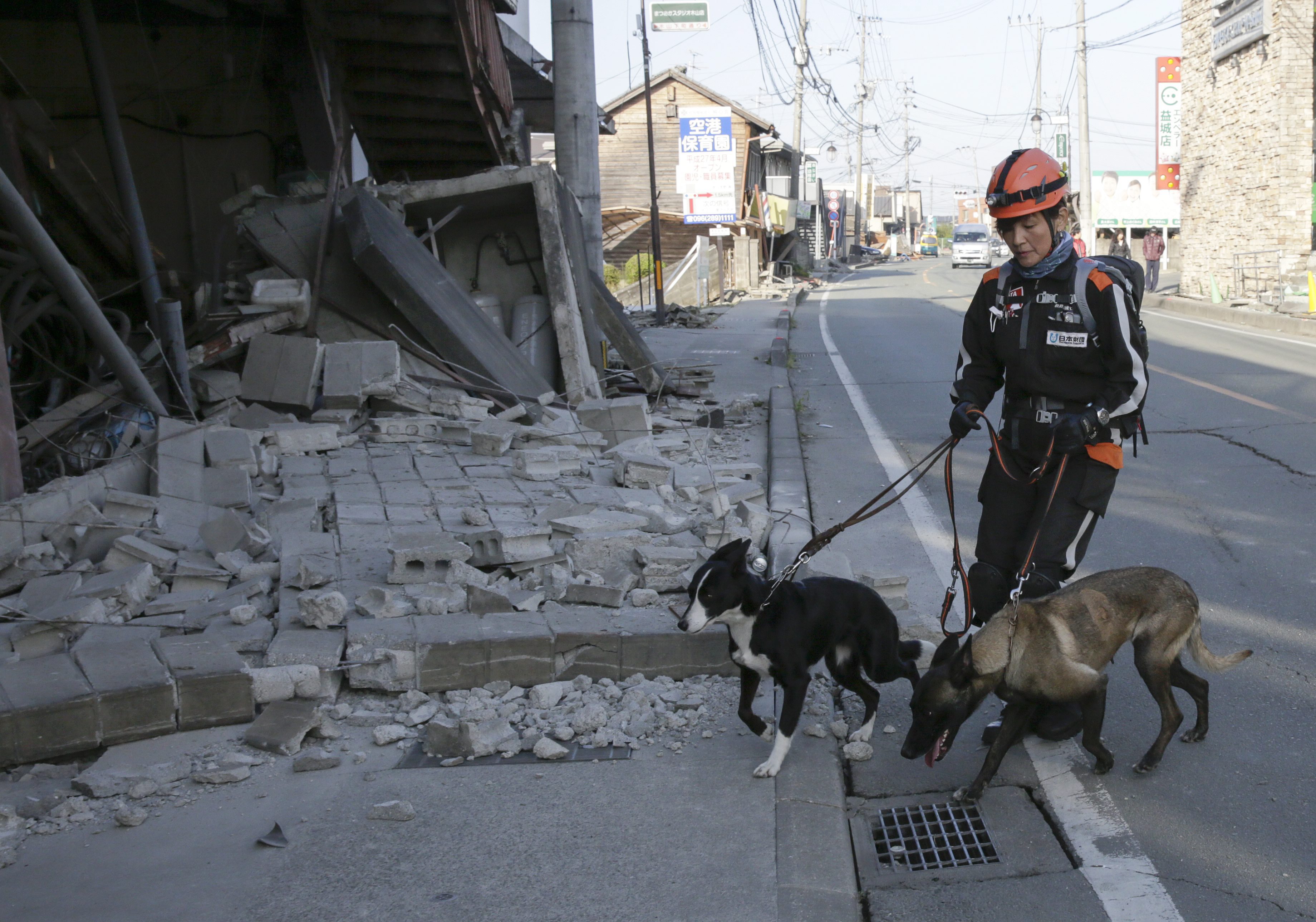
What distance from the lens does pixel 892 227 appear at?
425 ft

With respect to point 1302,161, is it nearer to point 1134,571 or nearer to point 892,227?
point 1134,571

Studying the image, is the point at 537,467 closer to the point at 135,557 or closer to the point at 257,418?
the point at 257,418

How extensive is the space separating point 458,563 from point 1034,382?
285 centimetres

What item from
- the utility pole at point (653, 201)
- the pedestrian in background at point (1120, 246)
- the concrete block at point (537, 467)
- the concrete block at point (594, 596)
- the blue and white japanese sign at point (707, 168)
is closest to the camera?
the concrete block at point (594, 596)

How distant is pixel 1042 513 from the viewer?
12.9 ft

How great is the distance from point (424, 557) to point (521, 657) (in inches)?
35.7

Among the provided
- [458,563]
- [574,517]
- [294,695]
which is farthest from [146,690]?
[574,517]

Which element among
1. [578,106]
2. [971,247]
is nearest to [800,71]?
[971,247]

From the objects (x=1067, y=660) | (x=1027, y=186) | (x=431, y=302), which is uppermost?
(x=1027, y=186)

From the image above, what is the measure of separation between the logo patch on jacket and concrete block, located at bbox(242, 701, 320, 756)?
311 centimetres

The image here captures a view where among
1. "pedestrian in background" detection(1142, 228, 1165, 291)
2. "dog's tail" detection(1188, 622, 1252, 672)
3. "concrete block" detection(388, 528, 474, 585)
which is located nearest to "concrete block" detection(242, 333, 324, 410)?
"concrete block" detection(388, 528, 474, 585)

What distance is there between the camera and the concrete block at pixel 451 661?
15.2ft

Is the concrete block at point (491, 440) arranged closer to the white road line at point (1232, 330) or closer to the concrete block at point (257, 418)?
the concrete block at point (257, 418)

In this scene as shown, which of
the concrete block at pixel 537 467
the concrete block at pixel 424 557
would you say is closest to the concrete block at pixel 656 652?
the concrete block at pixel 424 557
